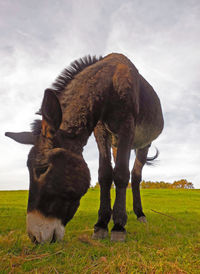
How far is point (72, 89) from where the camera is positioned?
147 inches

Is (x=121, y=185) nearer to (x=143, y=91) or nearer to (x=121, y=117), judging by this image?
(x=121, y=117)

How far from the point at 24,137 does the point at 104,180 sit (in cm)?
180

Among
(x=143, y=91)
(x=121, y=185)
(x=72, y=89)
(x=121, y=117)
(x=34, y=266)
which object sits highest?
(x=143, y=91)

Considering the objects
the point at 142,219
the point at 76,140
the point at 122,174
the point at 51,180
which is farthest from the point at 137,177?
the point at 51,180

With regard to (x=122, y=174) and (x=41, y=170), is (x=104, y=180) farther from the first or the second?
(x=41, y=170)

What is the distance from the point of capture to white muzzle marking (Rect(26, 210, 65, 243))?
116 inches

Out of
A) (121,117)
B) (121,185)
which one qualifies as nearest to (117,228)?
(121,185)

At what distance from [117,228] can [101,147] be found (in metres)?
1.68

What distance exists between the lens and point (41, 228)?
2.97m

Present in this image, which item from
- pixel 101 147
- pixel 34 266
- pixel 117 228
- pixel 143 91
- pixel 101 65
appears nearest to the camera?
pixel 34 266

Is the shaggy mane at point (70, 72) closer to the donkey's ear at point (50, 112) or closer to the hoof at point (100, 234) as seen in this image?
the donkey's ear at point (50, 112)

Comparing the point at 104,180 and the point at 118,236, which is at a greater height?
the point at 104,180

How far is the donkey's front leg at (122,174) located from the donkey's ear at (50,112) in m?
1.25

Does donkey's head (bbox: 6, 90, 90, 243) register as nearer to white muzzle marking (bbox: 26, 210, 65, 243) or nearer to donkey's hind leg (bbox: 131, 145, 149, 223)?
white muzzle marking (bbox: 26, 210, 65, 243)
